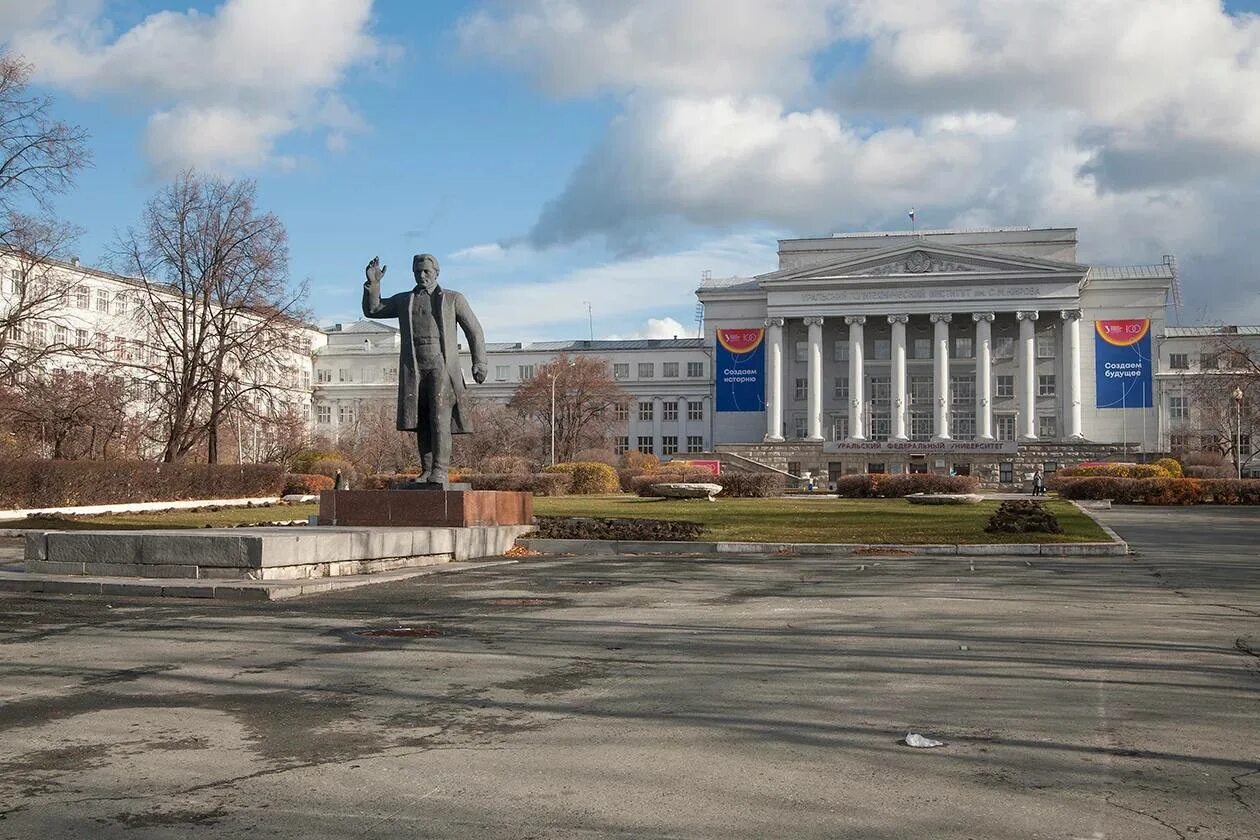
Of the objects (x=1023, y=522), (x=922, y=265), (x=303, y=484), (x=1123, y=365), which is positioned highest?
(x=922, y=265)

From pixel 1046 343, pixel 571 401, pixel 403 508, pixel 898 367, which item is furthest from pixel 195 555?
pixel 1046 343

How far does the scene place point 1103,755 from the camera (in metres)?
5.57

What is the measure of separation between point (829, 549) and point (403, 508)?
7430mm

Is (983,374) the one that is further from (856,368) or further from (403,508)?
(403,508)

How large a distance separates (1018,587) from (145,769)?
1099cm

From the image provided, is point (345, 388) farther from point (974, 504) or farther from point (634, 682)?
point (634, 682)

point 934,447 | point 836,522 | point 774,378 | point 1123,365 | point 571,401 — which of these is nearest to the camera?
point 836,522

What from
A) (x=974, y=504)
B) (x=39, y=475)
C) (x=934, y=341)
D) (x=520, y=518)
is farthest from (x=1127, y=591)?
(x=934, y=341)

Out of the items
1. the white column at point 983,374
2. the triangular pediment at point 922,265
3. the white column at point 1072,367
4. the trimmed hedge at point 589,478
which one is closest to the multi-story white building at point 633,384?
the triangular pediment at point 922,265

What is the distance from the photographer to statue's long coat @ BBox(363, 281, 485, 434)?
1803 cm

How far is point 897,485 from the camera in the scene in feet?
148

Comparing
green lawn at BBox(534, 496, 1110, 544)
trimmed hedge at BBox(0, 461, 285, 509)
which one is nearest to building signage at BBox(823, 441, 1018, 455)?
green lawn at BBox(534, 496, 1110, 544)

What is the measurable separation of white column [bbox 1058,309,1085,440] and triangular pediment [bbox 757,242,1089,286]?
3.50 meters

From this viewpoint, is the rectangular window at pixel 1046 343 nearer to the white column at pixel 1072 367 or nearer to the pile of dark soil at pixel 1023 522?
the white column at pixel 1072 367
